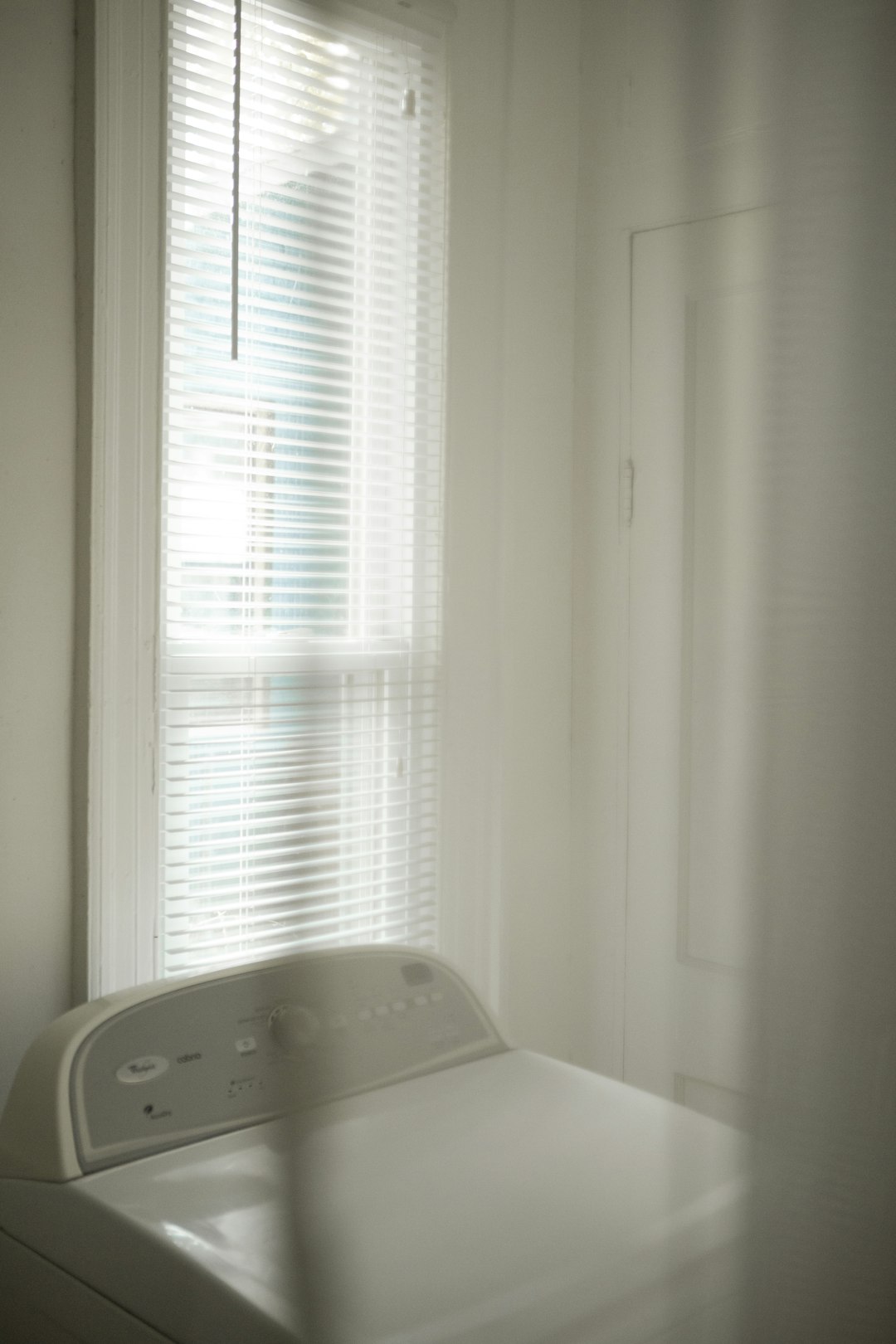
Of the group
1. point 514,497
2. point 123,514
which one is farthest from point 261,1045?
point 123,514

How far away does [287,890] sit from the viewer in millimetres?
277

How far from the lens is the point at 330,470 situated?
0.29m

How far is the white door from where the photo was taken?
0.19 meters

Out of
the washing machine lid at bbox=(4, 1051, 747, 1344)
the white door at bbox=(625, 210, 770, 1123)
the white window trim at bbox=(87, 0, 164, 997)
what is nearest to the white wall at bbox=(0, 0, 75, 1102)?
the white window trim at bbox=(87, 0, 164, 997)

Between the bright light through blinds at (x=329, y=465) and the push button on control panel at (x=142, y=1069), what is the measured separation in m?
0.50

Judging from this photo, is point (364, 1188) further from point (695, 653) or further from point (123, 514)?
point (123, 514)

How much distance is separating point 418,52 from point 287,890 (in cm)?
27

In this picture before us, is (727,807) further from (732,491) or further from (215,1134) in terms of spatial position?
(215,1134)

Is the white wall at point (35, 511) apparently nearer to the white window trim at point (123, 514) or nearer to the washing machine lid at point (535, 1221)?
the white window trim at point (123, 514)

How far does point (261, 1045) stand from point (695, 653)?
1.32ft

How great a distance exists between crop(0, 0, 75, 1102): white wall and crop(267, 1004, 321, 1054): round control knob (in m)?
0.98

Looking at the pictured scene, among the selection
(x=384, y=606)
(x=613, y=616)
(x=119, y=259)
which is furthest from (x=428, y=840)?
(x=119, y=259)

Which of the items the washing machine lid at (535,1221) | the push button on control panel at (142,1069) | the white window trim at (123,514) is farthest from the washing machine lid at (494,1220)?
the white window trim at (123,514)

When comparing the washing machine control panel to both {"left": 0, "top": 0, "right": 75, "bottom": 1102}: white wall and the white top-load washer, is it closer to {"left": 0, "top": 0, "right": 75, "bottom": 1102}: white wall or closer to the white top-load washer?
the white top-load washer
